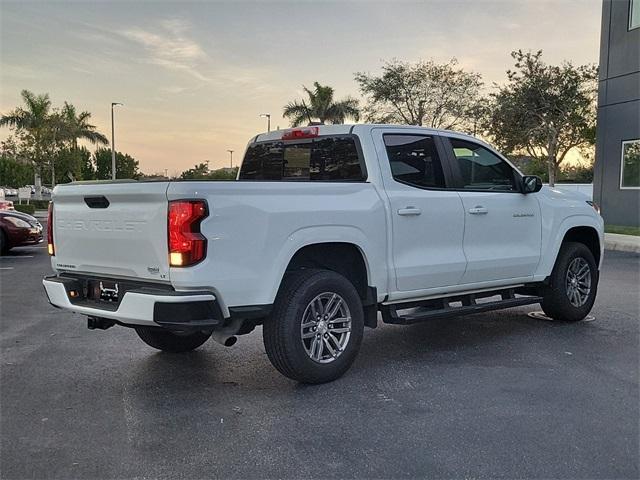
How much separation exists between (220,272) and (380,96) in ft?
120

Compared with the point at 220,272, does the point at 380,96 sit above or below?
above

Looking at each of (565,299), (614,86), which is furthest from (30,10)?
(614,86)

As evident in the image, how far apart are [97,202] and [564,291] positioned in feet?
15.7

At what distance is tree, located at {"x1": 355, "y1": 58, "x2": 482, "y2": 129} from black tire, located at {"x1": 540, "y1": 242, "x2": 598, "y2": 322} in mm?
31842

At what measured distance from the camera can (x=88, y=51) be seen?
16.1 meters

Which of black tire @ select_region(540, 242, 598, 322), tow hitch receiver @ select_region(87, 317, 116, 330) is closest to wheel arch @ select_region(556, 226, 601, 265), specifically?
black tire @ select_region(540, 242, 598, 322)

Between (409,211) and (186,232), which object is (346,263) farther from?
(186,232)

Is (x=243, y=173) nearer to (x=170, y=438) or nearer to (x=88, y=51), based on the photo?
(x=170, y=438)

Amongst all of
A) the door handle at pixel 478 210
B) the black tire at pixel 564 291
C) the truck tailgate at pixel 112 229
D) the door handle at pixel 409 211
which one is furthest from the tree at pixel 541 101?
the truck tailgate at pixel 112 229

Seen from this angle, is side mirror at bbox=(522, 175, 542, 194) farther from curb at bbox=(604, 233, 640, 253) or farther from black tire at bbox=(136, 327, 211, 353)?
curb at bbox=(604, 233, 640, 253)

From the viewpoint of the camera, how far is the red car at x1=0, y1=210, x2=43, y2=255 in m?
13.4

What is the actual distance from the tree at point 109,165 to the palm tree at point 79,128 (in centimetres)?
2421

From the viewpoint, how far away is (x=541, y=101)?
95.3 feet

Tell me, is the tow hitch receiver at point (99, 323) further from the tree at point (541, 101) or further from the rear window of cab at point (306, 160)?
the tree at point (541, 101)
